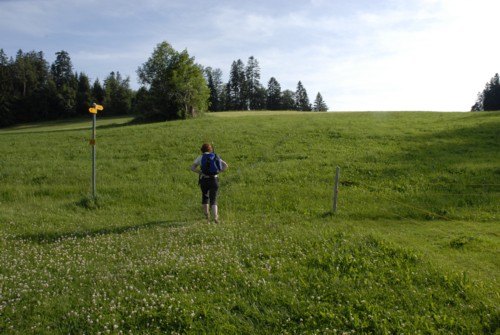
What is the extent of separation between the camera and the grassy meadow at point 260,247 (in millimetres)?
5164

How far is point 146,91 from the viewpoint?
2527 inches

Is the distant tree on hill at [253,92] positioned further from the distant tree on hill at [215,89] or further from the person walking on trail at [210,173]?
the person walking on trail at [210,173]

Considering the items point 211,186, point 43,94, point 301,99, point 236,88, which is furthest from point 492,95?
point 43,94

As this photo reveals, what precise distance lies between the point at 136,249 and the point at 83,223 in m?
3.51

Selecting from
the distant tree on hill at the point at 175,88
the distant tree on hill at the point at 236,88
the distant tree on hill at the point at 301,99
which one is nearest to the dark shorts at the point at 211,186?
the distant tree on hill at the point at 175,88

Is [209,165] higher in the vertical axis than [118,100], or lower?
lower

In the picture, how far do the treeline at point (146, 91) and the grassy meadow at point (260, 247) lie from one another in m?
37.0

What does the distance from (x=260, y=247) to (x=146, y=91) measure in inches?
2444

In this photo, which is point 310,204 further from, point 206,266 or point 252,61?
point 252,61

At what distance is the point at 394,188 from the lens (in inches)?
562

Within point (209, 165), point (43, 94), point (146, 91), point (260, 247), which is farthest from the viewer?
point (43, 94)

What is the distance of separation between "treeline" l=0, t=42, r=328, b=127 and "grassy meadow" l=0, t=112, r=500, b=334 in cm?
3702

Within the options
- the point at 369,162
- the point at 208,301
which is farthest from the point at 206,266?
the point at 369,162

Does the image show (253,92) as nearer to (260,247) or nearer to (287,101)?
(287,101)
